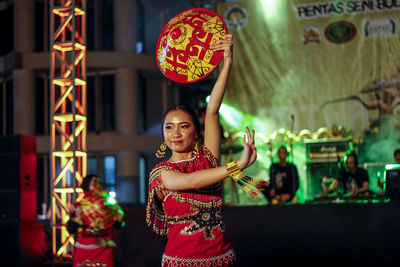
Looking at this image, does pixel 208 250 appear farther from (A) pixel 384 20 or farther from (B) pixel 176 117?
(A) pixel 384 20

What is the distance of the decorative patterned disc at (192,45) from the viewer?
2.37 meters

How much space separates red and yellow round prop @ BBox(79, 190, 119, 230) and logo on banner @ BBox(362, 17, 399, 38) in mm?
7963

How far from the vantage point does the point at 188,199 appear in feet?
6.84

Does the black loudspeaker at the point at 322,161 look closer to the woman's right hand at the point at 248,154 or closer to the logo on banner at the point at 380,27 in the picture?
the logo on banner at the point at 380,27

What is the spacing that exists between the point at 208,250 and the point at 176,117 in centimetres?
54

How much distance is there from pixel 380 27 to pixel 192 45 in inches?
312

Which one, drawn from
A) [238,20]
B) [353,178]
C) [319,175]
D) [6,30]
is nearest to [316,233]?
[353,178]

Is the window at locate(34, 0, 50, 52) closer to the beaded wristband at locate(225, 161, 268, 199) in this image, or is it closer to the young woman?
the young woman

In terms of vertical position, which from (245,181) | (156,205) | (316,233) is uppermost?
(245,181)

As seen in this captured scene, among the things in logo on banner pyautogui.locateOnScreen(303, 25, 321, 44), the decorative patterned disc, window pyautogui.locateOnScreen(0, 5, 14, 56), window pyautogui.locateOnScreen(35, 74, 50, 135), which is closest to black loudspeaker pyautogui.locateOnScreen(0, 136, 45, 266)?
the decorative patterned disc

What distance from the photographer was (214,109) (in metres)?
2.25

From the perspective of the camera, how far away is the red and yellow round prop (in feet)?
8.53

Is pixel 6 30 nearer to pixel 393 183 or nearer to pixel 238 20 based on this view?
pixel 238 20

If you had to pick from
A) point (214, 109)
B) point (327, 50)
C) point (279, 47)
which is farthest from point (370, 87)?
point (214, 109)
